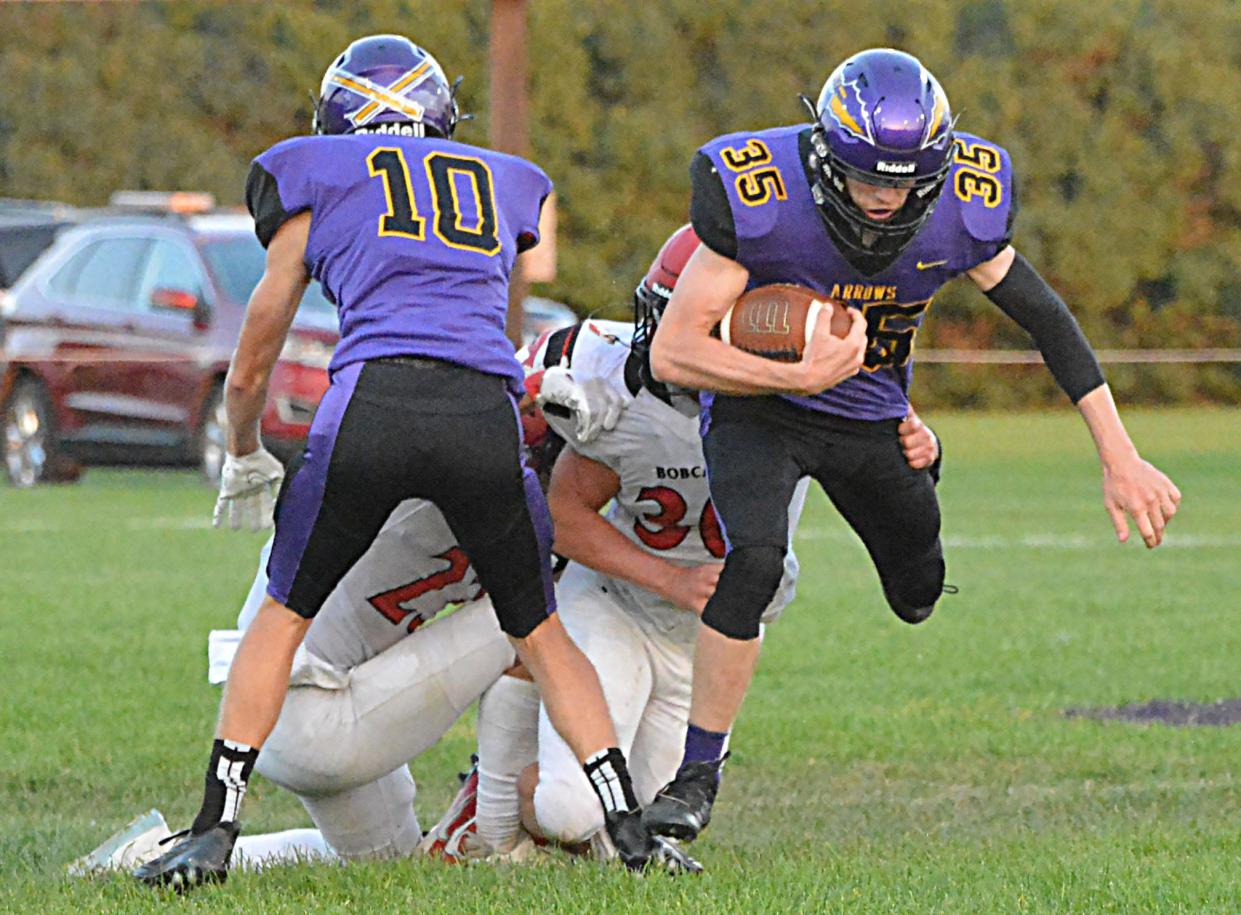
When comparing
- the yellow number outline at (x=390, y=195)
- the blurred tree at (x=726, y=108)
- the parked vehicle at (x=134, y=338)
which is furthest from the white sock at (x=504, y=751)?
the blurred tree at (x=726, y=108)

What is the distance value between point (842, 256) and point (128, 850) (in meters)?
1.90

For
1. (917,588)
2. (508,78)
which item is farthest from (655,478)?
(508,78)

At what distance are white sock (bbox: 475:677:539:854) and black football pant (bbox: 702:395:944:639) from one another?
0.63m

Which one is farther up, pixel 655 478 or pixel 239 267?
pixel 655 478

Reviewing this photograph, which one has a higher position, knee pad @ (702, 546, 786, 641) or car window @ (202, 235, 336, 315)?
knee pad @ (702, 546, 786, 641)

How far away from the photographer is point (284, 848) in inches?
189

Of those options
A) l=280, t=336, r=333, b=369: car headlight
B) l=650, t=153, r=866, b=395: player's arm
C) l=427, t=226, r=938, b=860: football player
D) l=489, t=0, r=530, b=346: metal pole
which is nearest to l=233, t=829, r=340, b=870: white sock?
l=427, t=226, r=938, b=860: football player

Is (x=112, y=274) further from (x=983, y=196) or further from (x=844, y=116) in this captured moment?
(x=844, y=116)

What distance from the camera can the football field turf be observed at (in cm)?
395

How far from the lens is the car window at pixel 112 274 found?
14.9 meters

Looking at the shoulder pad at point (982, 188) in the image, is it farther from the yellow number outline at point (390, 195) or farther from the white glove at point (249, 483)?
the white glove at point (249, 483)

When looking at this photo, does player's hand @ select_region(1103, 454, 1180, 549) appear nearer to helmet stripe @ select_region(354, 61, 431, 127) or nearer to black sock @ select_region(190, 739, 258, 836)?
helmet stripe @ select_region(354, 61, 431, 127)

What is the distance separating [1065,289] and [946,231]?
25151 millimetres

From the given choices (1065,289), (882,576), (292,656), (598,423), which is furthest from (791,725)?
(1065,289)
